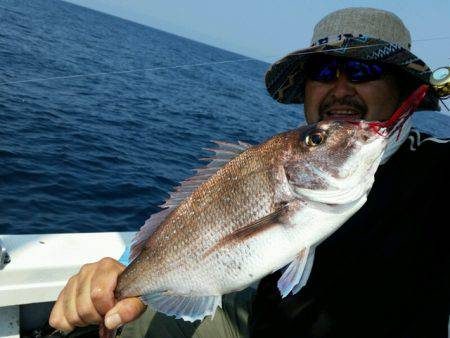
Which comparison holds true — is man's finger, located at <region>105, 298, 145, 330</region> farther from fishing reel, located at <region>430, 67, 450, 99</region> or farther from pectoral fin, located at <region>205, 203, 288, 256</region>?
fishing reel, located at <region>430, 67, 450, 99</region>

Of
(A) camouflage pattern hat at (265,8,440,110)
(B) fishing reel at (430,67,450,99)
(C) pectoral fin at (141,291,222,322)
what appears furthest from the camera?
(A) camouflage pattern hat at (265,8,440,110)

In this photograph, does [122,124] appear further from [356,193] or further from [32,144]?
[356,193]

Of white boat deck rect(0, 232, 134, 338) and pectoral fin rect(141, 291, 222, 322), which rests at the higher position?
pectoral fin rect(141, 291, 222, 322)

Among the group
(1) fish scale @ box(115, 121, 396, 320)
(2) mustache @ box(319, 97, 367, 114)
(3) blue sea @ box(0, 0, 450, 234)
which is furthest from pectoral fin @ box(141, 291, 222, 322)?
(3) blue sea @ box(0, 0, 450, 234)

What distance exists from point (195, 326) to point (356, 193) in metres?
2.23

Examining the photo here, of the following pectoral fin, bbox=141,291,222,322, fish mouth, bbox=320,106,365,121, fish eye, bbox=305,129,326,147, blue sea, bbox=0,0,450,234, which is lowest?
blue sea, bbox=0,0,450,234

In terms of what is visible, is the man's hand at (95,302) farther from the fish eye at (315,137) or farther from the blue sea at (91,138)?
the blue sea at (91,138)

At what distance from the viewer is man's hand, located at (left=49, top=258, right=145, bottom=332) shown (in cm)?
253

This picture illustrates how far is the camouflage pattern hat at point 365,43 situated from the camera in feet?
10.3

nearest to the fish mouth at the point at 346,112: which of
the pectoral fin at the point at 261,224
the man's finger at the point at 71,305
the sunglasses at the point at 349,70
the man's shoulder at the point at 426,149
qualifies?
the sunglasses at the point at 349,70

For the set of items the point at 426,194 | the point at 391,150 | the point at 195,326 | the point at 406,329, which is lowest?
the point at 195,326

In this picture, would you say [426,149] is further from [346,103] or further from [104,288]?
[104,288]

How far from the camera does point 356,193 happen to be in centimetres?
203

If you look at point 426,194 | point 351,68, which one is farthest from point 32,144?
point 426,194
